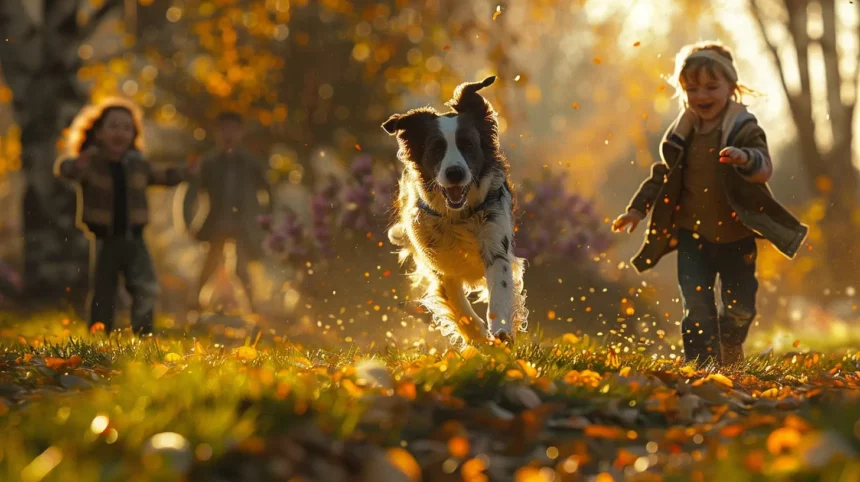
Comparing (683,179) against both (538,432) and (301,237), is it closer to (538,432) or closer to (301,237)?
(538,432)

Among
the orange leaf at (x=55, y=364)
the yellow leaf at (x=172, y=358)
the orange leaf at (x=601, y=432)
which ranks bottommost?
the yellow leaf at (x=172, y=358)

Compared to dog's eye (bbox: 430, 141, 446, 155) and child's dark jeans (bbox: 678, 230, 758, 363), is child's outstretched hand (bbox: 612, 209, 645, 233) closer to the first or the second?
child's dark jeans (bbox: 678, 230, 758, 363)

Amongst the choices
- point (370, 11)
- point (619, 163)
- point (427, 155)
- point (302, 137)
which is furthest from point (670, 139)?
point (619, 163)

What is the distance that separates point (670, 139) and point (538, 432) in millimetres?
3943

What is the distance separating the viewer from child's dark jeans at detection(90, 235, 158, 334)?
888 cm

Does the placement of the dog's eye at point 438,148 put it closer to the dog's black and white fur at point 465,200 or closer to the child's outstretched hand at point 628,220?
the dog's black and white fur at point 465,200

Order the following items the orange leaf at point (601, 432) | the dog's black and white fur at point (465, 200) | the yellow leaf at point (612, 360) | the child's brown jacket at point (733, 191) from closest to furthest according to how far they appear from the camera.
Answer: the orange leaf at point (601, 432) → the yellow leaf at point (612, 360) → the dog's black and white fur at point (465, 200) → the child's brown jacket at point (733, 191)

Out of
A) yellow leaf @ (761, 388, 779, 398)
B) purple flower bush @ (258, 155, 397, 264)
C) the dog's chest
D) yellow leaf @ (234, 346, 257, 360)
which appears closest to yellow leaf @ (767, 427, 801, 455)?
yellow leaf @ (761, 388, 779, 398)

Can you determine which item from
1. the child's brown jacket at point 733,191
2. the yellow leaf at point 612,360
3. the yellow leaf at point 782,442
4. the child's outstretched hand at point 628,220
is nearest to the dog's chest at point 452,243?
the child's outstretched hand at point 628,220

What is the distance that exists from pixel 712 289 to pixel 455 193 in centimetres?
197

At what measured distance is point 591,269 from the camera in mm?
11273

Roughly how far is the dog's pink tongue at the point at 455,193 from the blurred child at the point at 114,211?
383cm

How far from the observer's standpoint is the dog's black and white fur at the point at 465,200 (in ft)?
20.3

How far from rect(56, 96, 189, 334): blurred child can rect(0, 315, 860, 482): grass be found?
4.12 m
